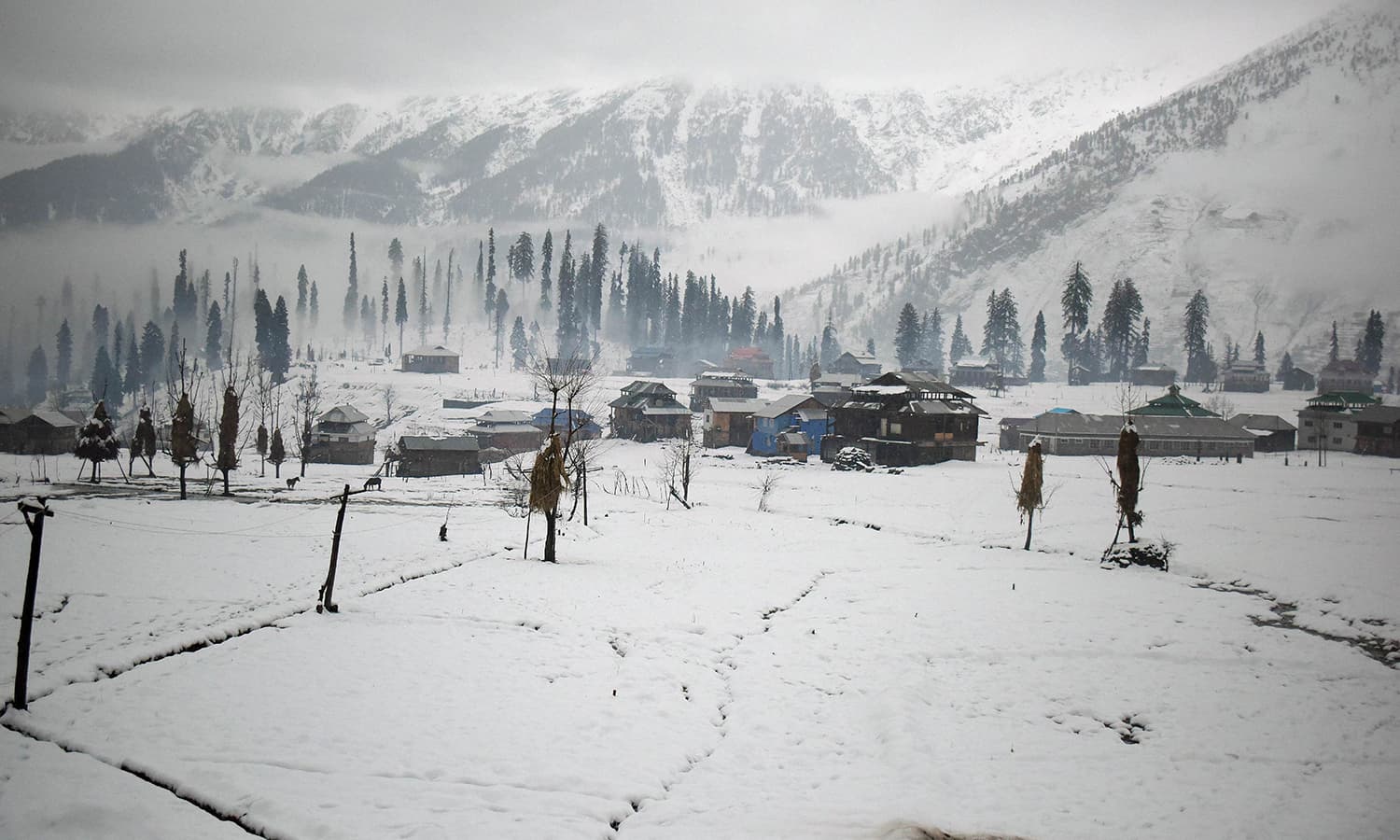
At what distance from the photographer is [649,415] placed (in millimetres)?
79312

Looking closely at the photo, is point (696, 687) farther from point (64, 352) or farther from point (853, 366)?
point (64, 352)

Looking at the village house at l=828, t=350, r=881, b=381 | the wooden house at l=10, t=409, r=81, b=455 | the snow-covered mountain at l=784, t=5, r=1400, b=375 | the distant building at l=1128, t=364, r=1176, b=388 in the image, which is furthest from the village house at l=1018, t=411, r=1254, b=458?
the wooden house at l=10, t=409, r=81, b=455

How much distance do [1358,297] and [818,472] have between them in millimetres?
138854

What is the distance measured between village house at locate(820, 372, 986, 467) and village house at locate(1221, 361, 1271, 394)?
69.3 m

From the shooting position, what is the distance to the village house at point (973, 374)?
376 ft

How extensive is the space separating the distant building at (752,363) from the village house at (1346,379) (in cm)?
8296

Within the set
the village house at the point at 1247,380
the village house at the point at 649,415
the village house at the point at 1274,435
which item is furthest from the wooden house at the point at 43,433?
the village house at the point at 1247,380

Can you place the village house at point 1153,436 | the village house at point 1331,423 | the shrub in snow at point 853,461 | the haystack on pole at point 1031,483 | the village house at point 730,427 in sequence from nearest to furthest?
the haystack on pole at point 1031,483, the shrub in snow at point 853,461, the village house at point 1331,423, the village house at point 1153,436, the village house at point 730,427

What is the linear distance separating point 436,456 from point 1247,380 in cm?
11899

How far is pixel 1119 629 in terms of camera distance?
61.3ft

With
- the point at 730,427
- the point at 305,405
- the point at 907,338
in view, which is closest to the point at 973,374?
the point at 907,338

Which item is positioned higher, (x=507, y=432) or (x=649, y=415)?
(x=649, y=415)

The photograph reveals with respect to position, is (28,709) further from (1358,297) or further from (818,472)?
(1358,297)

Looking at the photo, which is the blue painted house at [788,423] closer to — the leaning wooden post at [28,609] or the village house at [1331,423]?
the village house at [1331,423]
